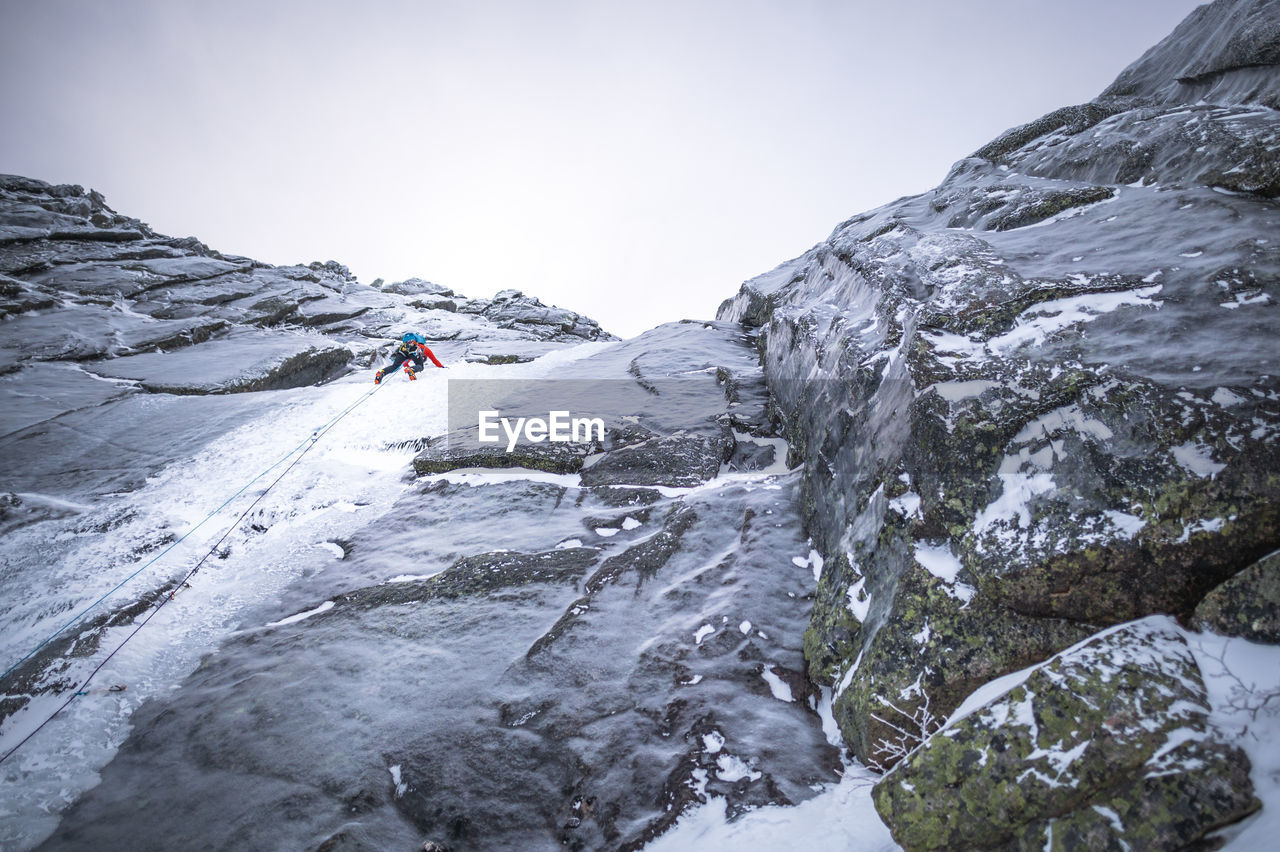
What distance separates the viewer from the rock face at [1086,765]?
249 centimetres

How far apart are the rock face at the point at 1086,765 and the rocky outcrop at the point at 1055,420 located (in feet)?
1.02

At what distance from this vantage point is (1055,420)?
4.16 meters

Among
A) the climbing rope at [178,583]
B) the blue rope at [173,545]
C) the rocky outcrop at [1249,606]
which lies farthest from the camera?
Result: the blue rope at [173,545]

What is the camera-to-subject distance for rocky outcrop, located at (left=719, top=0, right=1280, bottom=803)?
344 cm

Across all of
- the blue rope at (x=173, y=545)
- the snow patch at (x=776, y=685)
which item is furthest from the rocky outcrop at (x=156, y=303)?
the snow patch at (x=776, y=685)

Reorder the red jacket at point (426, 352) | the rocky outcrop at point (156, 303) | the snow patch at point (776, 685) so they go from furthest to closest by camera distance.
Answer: the rocky outcrop at point (156, 303)
the red jacket at point (426, 352)
the snow patch at point (776, 685)

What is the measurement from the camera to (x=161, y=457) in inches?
422

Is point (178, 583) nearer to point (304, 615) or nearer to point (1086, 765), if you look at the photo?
point (304, 615)

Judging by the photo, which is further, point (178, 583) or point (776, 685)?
point (178, 583)

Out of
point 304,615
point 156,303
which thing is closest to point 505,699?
point 304,615

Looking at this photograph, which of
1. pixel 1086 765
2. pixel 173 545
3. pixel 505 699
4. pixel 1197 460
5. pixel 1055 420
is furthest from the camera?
pixel 173 545

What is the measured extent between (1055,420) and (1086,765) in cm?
251

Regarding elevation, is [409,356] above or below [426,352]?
below

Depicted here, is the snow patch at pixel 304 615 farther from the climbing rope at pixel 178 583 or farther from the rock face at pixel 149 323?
the rock face at pixel 149 323
